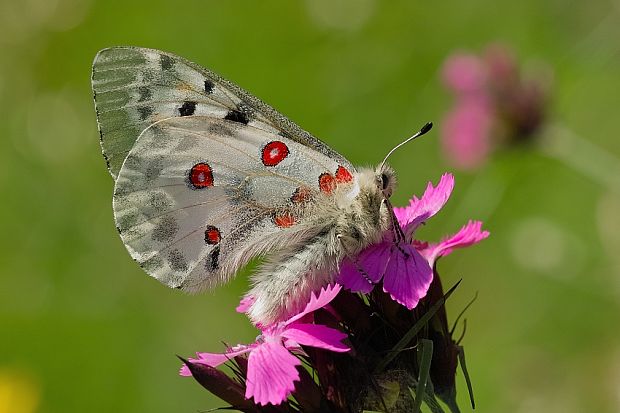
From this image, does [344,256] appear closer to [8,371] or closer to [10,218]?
[8,371]

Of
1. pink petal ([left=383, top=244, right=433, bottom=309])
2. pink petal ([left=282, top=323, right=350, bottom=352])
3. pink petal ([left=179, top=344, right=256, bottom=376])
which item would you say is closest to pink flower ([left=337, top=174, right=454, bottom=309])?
pink petal ([left=383, top=244, right=433, bottom=309])

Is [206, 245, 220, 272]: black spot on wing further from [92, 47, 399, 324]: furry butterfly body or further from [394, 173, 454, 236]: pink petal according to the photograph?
[394, 173, 454, 236]: pink petal

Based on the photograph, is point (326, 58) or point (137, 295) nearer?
point (137, 295)

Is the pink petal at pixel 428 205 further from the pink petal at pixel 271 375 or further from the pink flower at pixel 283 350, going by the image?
the pink petal at pixel 271 375

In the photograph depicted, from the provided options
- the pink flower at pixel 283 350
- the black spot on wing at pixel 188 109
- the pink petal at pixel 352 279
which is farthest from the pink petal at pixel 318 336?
the black spot on wing at pixel 188 109

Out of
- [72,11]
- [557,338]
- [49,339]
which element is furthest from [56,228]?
[557,338]

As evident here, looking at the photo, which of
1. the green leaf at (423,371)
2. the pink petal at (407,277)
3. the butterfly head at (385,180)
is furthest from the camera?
the butterfly head at (385,180)

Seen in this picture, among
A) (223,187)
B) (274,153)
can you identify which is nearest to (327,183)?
(274,153)
